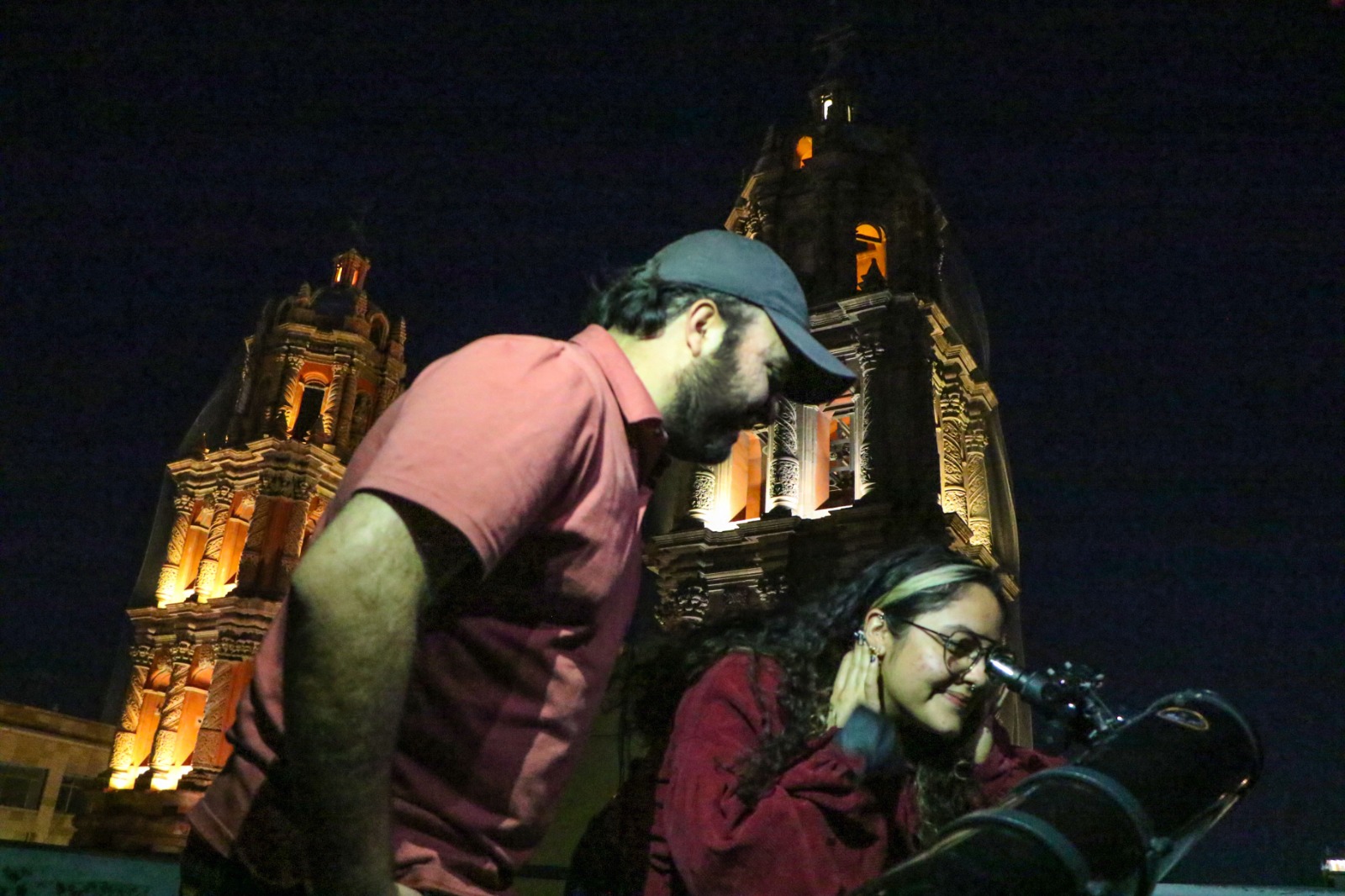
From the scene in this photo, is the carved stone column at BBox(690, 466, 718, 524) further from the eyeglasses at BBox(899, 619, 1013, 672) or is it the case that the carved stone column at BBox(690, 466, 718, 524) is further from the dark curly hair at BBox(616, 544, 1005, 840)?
the eyeglasses at BBox(899, 619, 1013, 672)

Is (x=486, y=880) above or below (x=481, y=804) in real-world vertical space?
below

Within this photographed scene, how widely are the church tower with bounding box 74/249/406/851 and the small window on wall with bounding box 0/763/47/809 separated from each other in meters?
5.82

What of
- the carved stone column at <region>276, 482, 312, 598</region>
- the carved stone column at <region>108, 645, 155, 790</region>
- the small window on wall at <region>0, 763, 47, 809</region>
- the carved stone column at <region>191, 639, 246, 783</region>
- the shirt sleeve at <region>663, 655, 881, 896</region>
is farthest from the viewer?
the small window on wall at <region>0, 763, 47, 809</region>

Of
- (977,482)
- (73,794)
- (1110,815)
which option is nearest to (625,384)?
(1110,815)

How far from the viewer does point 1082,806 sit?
1633 millimetres

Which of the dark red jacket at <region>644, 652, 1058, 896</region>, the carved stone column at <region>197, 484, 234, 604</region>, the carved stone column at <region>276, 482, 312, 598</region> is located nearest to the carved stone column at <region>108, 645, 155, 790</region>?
the carved stone column at <region>197, 484, 234, 604</region>

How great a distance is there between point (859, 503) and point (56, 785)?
124ft

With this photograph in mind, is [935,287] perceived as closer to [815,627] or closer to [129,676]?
[815,627]

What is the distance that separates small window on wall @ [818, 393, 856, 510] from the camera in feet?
78.7

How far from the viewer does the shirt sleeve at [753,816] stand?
2.44m

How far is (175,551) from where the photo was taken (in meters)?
38.1

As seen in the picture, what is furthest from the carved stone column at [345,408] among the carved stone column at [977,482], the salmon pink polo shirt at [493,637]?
the salmon pink polo shirt at [493,637]

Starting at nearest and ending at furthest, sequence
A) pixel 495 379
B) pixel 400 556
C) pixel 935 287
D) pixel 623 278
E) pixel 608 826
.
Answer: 1. pixel 400 556
2. pixel 495 379
3. pixel 623 278
4. pixel 608 826
5. pixel 935 287

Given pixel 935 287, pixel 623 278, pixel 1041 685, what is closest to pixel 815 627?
pixel 1041 685
